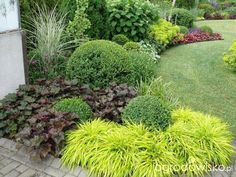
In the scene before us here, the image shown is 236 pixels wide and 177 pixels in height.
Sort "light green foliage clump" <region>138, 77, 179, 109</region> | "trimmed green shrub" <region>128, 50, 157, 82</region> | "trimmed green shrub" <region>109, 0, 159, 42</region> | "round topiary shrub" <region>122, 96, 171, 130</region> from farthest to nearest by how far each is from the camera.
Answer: "trimmed green shrub" <region>109, 0, 159, 42</region>
"trimmed green shrub" <region>128, 50, 157, 82</region>
"light green foliage clump" <region>138, 77, 179, 109</region>
"round topiary shrub" <region>122, 96, 171, 130</region>

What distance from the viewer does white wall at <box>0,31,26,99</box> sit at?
12.5 feet

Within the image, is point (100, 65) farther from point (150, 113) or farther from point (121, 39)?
point (121, 39)

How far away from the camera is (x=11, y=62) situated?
395cm

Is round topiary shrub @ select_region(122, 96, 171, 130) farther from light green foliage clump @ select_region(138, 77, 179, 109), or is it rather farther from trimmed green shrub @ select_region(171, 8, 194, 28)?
trimmed green shrub @ select_region(171, 8, 194, 28)

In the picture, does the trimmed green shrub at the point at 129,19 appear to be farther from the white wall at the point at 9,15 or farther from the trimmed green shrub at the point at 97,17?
the white wall at the point at 9,15

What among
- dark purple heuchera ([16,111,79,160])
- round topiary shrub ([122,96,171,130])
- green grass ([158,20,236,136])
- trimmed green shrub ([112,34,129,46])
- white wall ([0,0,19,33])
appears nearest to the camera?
dark purple heuchera ([16,111,79,160])

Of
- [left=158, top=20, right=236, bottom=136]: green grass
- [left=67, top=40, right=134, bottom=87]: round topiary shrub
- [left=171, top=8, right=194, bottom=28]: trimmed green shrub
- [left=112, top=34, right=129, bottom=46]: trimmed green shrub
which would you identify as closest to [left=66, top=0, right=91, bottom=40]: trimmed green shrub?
[left=112, top=34, right=129, bottom=46]: trimmed green shrub

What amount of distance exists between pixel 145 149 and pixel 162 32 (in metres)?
5.43

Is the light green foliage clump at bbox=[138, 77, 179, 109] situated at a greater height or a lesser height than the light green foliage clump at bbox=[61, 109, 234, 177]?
greater

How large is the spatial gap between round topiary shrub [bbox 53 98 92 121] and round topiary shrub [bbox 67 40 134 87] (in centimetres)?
70

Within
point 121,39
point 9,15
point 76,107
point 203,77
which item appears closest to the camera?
point 76,107

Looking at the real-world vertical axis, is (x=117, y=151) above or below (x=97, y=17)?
below

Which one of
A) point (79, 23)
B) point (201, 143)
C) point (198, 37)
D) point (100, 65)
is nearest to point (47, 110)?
point (100, 65)

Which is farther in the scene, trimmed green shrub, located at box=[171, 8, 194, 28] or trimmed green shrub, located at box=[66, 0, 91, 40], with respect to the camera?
trimmed green shrub, located at box=[171, 8, 194, 28]
